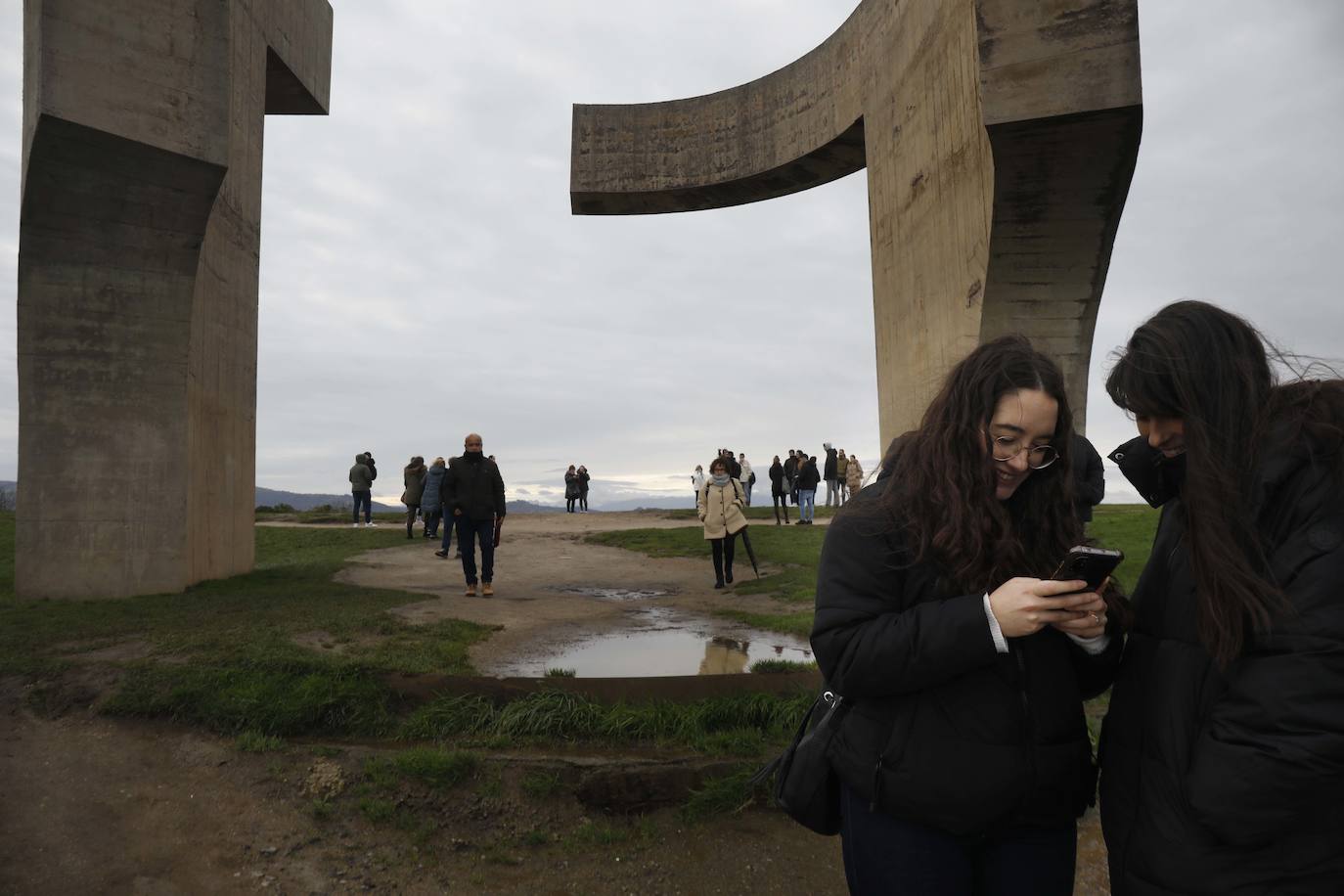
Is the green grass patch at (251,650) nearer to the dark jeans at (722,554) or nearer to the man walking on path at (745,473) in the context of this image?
the dark jeans at (722,554)

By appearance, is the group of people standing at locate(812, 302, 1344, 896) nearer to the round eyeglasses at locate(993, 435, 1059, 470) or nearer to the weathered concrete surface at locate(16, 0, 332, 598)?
the round eyeglasses at locate(993, 435, 1059, 470)

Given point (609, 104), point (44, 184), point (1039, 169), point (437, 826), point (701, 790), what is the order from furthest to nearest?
point (609, 104) < point (44, 184) < point (1039, 169) < point (701, 790) < point (437, 826)

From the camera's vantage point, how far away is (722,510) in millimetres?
9961

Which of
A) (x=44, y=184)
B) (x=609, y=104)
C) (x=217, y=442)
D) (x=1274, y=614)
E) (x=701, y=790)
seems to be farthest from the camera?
(x=609, y=104)

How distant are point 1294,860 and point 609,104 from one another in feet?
42.4

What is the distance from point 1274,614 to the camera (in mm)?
1536

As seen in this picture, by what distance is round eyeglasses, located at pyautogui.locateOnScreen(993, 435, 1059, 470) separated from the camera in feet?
6.29

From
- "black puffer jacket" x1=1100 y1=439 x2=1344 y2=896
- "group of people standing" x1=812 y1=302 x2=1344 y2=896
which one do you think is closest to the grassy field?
"group of people standing" x1=812 y1=302 x2=1344 y2=896

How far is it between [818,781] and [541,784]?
2895 mm

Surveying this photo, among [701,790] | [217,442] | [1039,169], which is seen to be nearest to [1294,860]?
[701,790]

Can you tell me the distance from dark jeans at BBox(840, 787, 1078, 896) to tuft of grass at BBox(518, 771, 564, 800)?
2.86 meters

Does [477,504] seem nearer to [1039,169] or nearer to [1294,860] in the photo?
[1039,169]

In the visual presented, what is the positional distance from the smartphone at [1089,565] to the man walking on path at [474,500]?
758 centimetres

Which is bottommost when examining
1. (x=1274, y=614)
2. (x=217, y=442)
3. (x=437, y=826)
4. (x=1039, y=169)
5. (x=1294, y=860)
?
(x=437, y=826)
